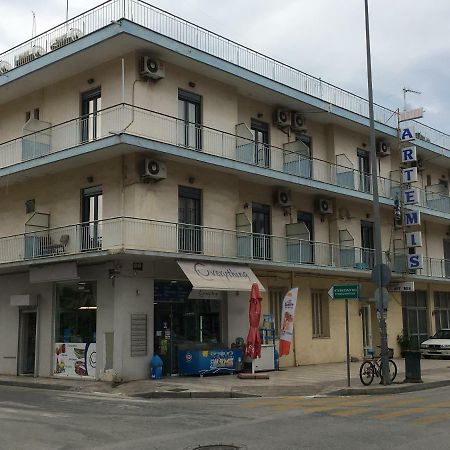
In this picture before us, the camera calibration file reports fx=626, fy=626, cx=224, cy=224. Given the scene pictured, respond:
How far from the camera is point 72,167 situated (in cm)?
2188

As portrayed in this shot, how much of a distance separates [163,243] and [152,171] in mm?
2326

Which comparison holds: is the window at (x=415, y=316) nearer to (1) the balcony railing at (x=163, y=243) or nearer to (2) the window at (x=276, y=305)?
(1) the balcony railing at (x=163, y=243)

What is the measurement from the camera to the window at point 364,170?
2908cm

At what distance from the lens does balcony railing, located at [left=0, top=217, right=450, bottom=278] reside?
19.5 m

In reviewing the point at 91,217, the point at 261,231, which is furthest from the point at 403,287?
the point at 91,217

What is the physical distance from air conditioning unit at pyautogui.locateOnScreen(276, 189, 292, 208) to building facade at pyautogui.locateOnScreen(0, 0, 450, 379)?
52 millimetres

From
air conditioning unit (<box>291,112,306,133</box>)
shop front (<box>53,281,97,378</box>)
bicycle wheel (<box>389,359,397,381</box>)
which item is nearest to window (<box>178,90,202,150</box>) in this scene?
air conditioning unit (<box>291,112,306,133</box>)

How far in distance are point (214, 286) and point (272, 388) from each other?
4.21m

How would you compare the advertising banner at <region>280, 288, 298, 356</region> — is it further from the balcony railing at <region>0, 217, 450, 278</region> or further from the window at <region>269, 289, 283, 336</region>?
the window at <region>269, 289, 283, 336</region>

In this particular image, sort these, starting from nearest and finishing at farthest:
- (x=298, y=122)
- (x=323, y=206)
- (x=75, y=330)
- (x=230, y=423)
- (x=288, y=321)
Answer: (x=230, y=423)
(x=75, y=330)
(x=288, y=321)
(x=298, y=122)
(x=323, y=206)

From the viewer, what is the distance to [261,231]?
24.6 meters

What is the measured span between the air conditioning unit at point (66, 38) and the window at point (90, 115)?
1825 millimetres

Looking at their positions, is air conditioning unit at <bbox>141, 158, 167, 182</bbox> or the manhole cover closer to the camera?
the manhole cover

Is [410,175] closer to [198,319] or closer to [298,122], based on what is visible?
[298,122]
